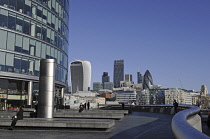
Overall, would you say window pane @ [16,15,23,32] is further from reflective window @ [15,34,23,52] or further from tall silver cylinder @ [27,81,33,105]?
tall silver cylinder @ [27,81,33,105]

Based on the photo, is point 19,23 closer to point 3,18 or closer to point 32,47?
point 3,18

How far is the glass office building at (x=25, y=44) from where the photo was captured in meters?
36.8

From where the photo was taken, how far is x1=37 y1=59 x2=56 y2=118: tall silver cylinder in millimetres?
20984

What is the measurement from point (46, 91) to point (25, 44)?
823 inches

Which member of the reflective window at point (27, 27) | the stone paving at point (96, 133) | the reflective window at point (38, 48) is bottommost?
the stone paving at point (96, 133)

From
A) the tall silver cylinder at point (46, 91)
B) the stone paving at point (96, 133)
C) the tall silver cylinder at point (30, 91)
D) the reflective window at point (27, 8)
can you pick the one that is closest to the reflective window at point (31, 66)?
the tall silver cylinder at point (30, 91)

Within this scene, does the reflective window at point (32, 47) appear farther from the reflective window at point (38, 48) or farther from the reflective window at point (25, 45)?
the reflective window at point (38, 48)

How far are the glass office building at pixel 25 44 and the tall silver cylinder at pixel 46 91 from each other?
16468 millimetres

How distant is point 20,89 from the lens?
41.0 metres

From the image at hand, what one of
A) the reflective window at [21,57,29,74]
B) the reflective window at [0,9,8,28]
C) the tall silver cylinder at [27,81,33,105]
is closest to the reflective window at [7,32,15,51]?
the reflective window at [0,9,8,28]

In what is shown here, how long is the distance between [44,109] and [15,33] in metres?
21.0

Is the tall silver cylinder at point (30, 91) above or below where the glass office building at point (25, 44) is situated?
below

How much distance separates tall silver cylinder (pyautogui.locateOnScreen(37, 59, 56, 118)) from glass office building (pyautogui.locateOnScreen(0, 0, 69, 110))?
16468 millimetres

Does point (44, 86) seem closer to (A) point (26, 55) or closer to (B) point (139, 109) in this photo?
(A) point (26, 55)
